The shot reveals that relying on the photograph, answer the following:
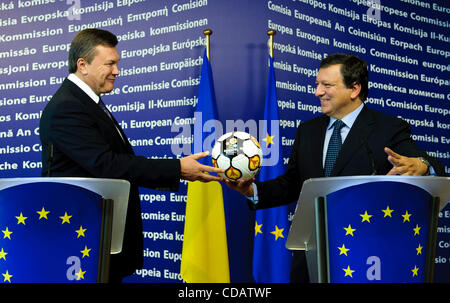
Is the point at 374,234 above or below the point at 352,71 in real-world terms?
below

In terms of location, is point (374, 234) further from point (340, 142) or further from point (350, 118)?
point (350, 118)

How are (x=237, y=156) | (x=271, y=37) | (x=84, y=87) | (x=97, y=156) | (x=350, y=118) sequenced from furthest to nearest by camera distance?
1. (x=271, y=37)
2. (x=350, y=118)
3. (x=84, y=87)
4. (x=237, y=156)
5. (x=97, y=156)

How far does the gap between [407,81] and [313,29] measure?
4.18 ft

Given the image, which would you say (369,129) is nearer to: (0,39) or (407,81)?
(407,81)

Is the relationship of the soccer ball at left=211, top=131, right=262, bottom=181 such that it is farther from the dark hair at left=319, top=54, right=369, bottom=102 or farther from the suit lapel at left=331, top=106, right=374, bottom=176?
the dark hair at left=319, top=54, right=369, bottom=102

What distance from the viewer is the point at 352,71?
284 cm

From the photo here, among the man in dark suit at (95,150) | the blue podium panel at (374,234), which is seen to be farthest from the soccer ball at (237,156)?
the blue podium panel at (374,234)

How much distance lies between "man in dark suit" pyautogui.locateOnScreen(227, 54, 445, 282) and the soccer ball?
14 cm

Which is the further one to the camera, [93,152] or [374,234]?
[93,152]

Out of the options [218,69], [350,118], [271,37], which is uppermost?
[271,37]

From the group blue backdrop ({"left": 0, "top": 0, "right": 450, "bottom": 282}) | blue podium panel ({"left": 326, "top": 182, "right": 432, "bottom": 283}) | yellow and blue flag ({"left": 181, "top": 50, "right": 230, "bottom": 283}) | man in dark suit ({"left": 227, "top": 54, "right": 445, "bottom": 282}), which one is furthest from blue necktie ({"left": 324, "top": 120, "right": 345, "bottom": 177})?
blue backdrop ({"left": 0, "top": 0, "right": 450, "bottom": 282})

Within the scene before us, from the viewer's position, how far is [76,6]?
4602mm

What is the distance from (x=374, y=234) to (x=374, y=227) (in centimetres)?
2

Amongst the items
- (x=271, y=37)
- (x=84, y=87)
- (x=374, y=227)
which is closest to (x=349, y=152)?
(x=374, y=227)
